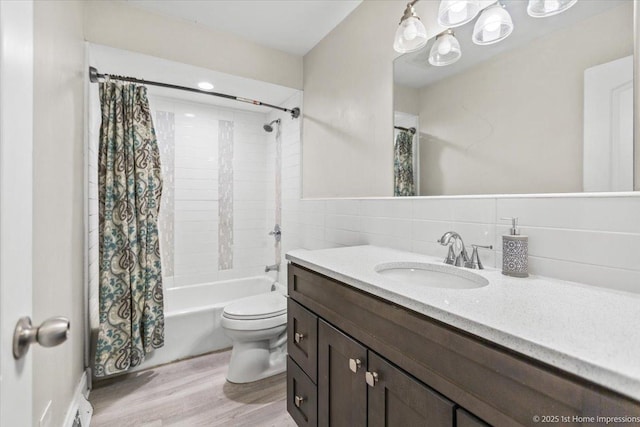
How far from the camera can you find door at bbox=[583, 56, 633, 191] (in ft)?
2.70

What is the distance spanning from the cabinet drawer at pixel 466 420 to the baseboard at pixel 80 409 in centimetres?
175

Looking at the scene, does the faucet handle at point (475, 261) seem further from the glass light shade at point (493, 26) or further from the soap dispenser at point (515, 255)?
the glass light shade at point (493, 26)

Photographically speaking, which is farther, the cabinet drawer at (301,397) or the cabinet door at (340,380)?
the cabinet drawer at (301,397)

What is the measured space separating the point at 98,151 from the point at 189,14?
1.11 m

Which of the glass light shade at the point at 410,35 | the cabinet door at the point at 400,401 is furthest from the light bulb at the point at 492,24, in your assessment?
the cabinet door at the point at 400,401

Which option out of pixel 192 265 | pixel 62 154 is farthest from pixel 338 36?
pixel 192 265

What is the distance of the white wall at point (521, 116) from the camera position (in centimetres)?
90

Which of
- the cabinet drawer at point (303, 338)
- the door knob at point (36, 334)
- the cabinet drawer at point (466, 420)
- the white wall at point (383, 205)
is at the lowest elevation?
the cabinet drawer at point (303, 338)

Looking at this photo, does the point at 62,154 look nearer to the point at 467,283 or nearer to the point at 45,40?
the point at 45,40

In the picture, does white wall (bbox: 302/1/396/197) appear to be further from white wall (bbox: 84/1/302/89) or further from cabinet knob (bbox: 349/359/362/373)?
cabinet knob (bbox: 349/359/362/373)

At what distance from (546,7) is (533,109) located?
0.34 meters

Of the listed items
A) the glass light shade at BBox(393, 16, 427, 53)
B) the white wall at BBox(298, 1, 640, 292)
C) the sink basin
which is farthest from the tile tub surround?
the glass light shade at BBox(393, 16, 427, 53)

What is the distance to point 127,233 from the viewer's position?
1.87 m

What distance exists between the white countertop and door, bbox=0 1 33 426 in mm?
745
